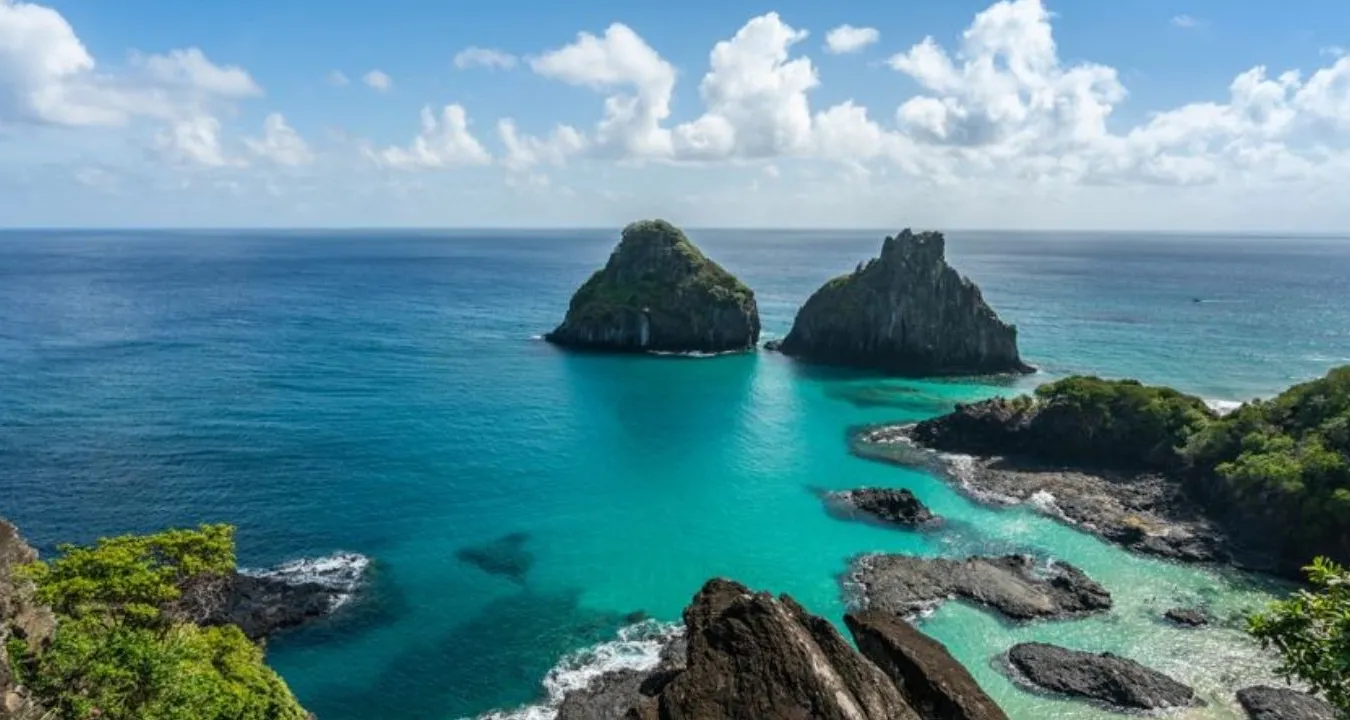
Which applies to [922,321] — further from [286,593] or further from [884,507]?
[286,593]

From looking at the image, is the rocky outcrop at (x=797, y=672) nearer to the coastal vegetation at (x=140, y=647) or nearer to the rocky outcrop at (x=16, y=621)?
the coastal vegetation at (x=140, y=647)

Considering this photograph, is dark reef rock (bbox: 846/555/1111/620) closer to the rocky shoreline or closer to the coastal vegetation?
the rocky shoreline

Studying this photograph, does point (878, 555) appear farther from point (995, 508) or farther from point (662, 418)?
point (662, 418)

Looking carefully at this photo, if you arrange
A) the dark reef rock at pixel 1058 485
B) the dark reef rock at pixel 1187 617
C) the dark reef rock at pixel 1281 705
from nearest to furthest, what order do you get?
the dark reef rock at pixel 1281 705 → the dark reef rock at pixel 1187 617 → the dark reef rock at pixel 1058 485

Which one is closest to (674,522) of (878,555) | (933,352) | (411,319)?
(878,555)

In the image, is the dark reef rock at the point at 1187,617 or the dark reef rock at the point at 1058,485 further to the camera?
the dark reef rock at the point at 1058,485

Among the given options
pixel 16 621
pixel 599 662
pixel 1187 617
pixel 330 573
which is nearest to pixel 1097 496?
pixel 1187 617

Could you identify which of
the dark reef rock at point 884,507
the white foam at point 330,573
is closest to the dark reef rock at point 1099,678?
the dark reef rock at point 884,507

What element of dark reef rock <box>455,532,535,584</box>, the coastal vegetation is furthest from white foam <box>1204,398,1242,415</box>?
the coastal vegetation
